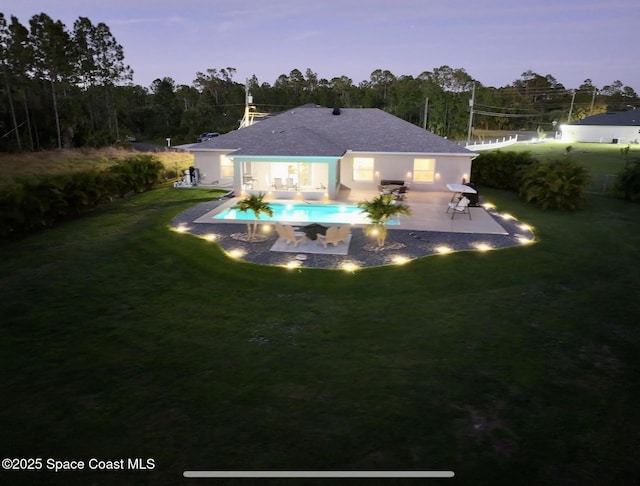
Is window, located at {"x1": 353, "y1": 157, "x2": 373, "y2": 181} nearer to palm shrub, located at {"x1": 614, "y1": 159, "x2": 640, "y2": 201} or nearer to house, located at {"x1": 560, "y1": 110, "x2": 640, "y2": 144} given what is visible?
palm shrub, located at {"x1": 614, "y1": 159, "x2": 640, "y2": 201}

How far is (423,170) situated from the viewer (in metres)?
25.3

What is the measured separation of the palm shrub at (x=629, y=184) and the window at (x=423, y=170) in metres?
11.1

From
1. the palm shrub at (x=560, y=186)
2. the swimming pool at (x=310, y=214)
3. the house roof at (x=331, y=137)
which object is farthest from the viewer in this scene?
the house roof at (x=331, y=137)

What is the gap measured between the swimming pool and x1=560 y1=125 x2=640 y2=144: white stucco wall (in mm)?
63398

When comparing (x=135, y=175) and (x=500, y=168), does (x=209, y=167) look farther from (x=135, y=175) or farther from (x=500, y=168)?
(x=500, y=168)

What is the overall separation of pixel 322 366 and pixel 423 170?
1962 centimetres

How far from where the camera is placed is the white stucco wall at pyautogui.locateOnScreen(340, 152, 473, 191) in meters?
24.8

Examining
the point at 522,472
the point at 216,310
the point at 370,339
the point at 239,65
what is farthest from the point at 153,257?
the point at 239,65

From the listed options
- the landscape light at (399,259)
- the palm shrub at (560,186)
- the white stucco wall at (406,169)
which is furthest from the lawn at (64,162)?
the palm shrub at (560,186)

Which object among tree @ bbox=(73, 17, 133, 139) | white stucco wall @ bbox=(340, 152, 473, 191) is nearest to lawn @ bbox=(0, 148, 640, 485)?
white stucco wall @ bbox=(340, 152, 473, 191)

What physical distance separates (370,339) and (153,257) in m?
8.70

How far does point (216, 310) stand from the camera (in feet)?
34.5

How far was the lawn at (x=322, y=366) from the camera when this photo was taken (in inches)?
228

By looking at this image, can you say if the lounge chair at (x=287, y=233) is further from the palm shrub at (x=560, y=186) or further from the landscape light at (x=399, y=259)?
the palm shrub at (x=560, y=186)
